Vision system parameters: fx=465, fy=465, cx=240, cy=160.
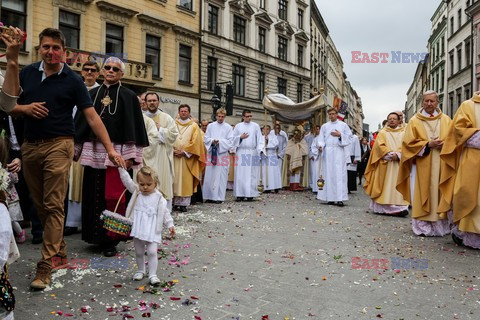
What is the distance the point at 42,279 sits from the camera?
3920 millimetres

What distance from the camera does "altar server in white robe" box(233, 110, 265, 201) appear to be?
11680mm

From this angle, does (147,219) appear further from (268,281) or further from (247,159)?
(247,159)

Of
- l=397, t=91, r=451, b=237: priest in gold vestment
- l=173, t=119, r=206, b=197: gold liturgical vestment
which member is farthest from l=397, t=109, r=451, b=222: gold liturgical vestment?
l=173, t=119, r=206, b=197: gold liturgical vestment

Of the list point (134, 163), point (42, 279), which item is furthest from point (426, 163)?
point (42, 279)

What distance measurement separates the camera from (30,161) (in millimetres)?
4086

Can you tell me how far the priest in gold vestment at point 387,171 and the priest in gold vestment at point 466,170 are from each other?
2857 millimetres

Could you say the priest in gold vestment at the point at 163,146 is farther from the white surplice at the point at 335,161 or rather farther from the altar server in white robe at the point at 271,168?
the altar server in white robe at the point at 271,168

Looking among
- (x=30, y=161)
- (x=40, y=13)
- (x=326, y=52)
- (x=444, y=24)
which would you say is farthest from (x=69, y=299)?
(x=326, y=52)

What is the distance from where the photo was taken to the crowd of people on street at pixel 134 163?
4.05m

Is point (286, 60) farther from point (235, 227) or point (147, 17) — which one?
point (235, 227)

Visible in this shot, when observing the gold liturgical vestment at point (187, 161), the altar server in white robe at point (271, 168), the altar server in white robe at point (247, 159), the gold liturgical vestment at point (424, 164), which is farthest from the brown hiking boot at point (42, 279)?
the altar server in white robe at point (271, 168)

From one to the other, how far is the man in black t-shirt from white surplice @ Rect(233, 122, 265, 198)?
25.2 ft

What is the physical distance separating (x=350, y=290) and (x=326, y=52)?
56.9 meters

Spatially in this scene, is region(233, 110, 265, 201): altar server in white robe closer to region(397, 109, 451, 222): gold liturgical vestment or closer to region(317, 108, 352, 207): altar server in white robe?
region(317, 108, 352, 207): altar server in white robe
